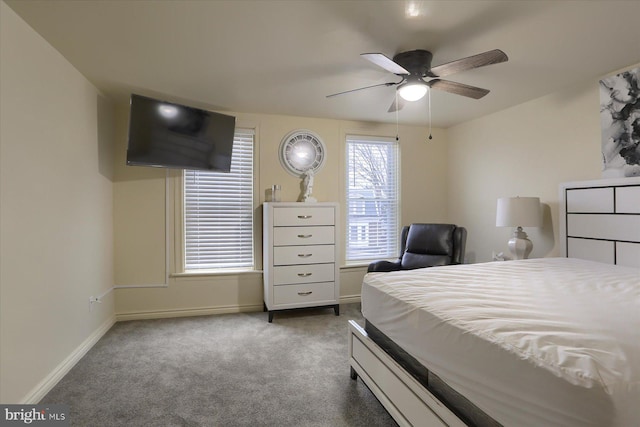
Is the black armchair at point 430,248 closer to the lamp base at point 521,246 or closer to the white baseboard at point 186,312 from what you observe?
the lamp base at point 521,246

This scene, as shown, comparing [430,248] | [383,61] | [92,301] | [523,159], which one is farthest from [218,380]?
[523,159]

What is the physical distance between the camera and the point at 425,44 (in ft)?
6.99

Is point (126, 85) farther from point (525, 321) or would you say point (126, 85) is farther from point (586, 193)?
point (586, 193)

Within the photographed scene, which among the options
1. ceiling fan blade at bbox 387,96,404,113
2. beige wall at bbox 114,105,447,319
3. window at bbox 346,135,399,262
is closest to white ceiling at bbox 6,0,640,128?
ceiling fan blade at bbox 387,96,404,113

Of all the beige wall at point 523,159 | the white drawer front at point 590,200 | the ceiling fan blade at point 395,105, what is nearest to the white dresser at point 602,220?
the white drawer front at point 590,200

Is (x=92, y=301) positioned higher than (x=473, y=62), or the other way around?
(x=473, y=62)

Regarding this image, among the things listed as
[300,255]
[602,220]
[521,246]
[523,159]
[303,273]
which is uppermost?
[523,159]

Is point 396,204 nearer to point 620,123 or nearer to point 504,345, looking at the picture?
point 620,123

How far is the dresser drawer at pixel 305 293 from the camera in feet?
11.0

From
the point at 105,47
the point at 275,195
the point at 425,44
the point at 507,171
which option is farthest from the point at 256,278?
the point at 507,171

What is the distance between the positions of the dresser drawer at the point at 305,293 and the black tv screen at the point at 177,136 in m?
1.51

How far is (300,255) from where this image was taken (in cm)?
344

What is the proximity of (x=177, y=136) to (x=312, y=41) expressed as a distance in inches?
68.3

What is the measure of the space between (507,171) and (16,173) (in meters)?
4.35
